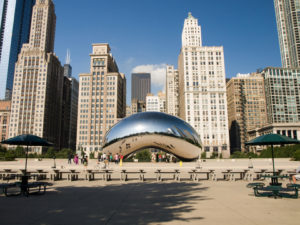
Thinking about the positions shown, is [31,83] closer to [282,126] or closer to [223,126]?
[223,126]

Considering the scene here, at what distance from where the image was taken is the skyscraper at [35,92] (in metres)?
120

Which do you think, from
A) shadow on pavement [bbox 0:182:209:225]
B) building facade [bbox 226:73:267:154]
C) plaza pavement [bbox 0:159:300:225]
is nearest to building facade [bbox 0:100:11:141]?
building facade [bbox 226:73:267:154]

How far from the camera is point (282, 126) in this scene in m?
101

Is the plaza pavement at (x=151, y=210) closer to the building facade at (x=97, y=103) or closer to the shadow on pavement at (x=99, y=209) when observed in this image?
the shadow on pavement at (x=99, y=209)

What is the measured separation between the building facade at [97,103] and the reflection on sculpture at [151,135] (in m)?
86.7

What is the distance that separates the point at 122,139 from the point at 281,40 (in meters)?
174

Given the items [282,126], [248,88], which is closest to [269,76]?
[248,88]

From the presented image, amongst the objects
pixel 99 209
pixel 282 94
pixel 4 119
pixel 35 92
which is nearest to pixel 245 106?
pixel 282 94

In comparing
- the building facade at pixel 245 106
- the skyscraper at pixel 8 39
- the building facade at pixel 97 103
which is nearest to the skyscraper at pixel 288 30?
the building facade at pixel 245 106

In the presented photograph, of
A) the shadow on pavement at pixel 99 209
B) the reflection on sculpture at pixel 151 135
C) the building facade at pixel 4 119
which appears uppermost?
the building facade at pixel 4 119

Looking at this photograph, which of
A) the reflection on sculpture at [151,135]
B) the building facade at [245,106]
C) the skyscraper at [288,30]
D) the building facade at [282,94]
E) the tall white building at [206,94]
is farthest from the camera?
the skyscraper at [288,30]

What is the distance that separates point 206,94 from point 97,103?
57513mm

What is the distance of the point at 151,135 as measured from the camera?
3067cm

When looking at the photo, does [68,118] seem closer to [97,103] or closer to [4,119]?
[4,119]
